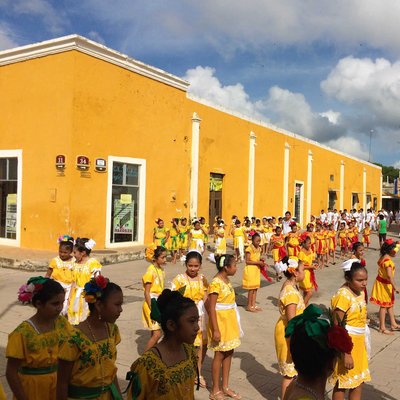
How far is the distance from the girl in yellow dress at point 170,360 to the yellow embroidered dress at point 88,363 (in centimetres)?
47

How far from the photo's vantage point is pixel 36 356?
11.3ft

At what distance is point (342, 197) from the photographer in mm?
39000

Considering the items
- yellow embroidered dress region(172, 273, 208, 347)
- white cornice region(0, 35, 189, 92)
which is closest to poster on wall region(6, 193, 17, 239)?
white cornice region(0, 35, 189, 92)

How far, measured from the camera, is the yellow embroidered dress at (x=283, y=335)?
477cm

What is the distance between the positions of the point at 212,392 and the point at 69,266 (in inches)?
117

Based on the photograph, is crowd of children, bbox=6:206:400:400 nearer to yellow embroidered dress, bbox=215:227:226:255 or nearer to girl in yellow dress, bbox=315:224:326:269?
yellow embroidered dress, bbox=215:227:226:255

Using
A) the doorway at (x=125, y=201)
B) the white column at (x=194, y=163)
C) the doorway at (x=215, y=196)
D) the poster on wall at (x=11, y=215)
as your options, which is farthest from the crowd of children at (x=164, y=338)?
the doorway at (x=215, y=196)

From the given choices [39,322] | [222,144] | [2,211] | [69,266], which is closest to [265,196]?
[222,144]

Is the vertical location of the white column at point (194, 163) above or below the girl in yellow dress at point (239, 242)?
above

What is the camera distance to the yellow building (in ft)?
49.5

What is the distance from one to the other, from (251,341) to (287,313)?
2549 mm

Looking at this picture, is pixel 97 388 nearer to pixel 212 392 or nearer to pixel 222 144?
pixel 212 392

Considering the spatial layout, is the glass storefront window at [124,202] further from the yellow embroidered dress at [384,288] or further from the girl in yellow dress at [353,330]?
the girl in yellow dress at [353,330]

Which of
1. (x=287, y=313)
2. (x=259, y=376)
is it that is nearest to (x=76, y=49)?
(x=259, y=376)
